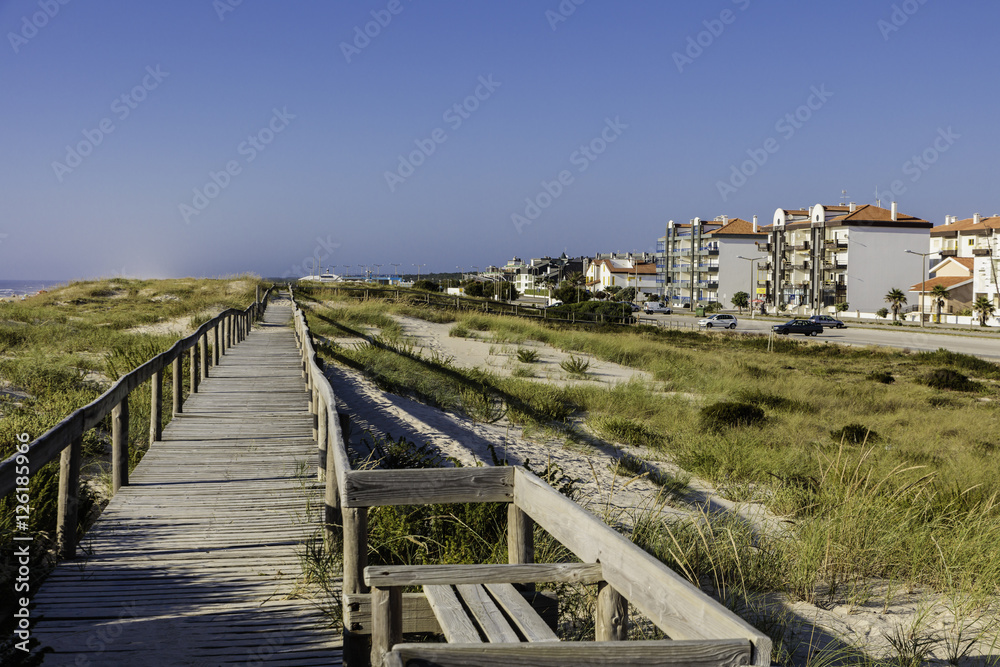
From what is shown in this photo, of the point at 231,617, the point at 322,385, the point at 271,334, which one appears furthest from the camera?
the point at 271,334

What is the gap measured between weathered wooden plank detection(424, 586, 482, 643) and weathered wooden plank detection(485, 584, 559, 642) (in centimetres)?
18

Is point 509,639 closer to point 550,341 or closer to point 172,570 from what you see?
point 172,570

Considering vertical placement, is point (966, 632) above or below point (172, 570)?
below

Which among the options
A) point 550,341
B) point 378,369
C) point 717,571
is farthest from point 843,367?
point 717,571

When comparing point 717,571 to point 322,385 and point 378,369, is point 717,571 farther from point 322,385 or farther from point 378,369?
point 378,369

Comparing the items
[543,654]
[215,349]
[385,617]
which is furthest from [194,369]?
[543,654]

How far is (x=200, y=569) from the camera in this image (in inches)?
187

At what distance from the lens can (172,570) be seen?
4723 mm

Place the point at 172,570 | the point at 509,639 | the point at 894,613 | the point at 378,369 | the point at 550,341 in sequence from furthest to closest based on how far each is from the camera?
1. the point at 550,341
2. the point at 378,369
3. the point at 894,613
4. the point at 172,570
5. the point at 509,639

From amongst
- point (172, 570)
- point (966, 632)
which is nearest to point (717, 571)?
point (966, 632)

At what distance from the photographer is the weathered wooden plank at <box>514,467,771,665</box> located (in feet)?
7.13

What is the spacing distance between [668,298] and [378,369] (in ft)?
351

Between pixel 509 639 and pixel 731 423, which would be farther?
pixel 731 423

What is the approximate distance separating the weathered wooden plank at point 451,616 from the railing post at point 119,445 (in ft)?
13.6
